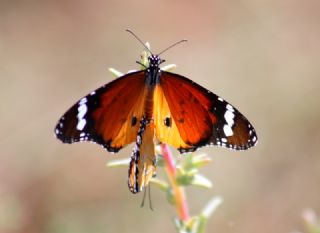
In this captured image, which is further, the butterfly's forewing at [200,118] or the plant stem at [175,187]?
the butterfly's forewing at [200,118]

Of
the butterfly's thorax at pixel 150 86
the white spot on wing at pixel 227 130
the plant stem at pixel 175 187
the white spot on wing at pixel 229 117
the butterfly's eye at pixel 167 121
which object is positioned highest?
the butterfly's thorax at pixel 150 86

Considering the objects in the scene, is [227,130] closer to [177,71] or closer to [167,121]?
[167,121]

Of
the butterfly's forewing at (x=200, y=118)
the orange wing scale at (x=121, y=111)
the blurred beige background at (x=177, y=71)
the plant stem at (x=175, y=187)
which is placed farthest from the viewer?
the blurred beige background at (x=177, y=71)

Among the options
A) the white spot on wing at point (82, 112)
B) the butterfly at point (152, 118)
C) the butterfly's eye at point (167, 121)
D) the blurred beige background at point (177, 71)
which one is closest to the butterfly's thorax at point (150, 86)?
the butterfly at point (152, 118)

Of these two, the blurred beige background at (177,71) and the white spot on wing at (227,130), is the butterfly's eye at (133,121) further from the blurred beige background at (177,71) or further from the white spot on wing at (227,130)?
the blurred beige background at (177,71)

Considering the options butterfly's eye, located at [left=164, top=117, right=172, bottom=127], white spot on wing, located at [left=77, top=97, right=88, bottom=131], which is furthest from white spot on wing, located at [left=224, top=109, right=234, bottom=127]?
white spot on wing, located at [left=77, top=97, right=88, bottom=131]
